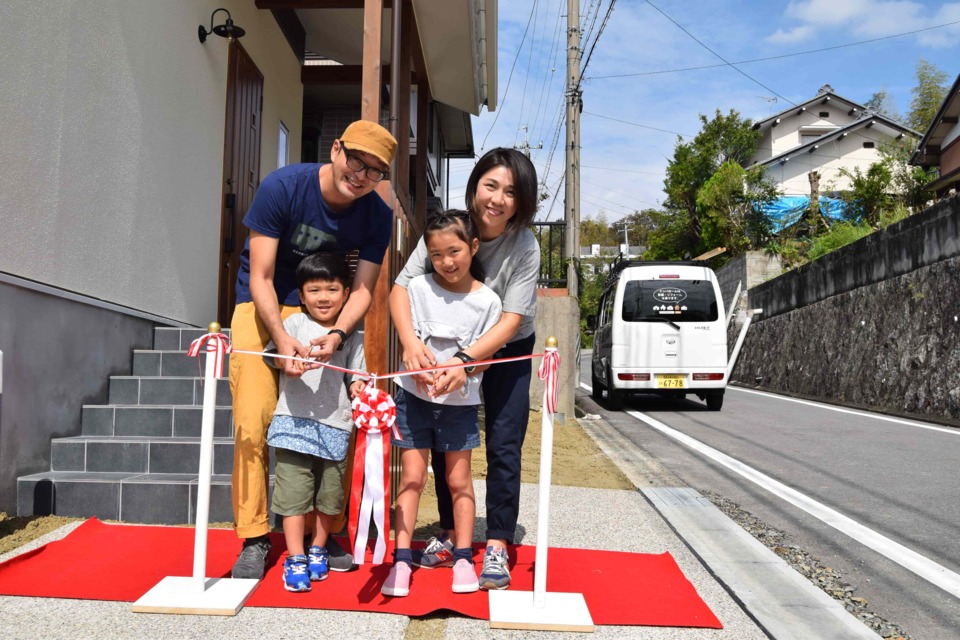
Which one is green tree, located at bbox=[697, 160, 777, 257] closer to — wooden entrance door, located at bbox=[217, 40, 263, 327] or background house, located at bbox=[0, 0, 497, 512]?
background house, located at bbox=[0, 0, 497, 512]

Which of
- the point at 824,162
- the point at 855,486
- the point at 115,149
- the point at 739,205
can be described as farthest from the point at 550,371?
the point at 824,162

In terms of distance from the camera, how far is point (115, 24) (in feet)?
16.0

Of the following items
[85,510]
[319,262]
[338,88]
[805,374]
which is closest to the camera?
[319,262]

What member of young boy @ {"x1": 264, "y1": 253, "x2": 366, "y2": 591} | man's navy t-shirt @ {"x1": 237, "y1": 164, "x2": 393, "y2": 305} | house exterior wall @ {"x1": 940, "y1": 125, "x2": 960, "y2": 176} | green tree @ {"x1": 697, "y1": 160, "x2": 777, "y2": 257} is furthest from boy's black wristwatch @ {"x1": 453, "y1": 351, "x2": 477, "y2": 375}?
green tree @ {"x1": 697, "y1": 160, "x2": 777, "y2": 257}

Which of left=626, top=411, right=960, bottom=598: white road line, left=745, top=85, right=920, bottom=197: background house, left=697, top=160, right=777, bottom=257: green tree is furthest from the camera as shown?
left=745, top=85, right=920, bottom=197: background house

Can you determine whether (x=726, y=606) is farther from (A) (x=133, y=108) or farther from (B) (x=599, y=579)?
(A) (x=133, y=108)

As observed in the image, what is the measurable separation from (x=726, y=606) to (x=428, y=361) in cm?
150

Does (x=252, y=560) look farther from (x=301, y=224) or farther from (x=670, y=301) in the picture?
(x=670, y=301)

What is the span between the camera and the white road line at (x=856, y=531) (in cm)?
341

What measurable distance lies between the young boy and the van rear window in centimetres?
916

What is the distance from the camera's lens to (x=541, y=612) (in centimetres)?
257

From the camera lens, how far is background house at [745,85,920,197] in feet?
114

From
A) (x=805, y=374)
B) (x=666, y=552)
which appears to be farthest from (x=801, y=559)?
(x=805, y=374)

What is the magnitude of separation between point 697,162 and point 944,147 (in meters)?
17.8
